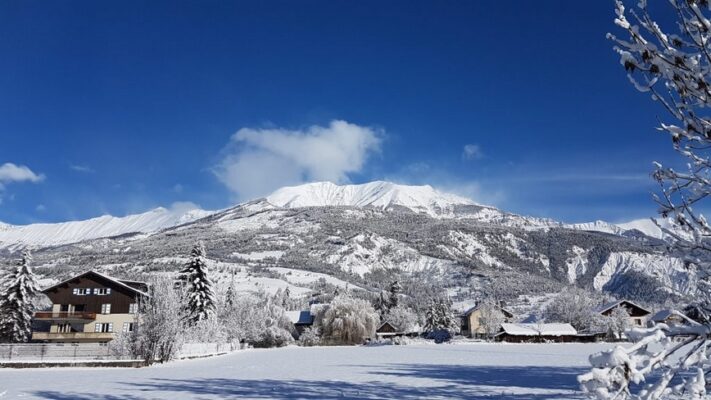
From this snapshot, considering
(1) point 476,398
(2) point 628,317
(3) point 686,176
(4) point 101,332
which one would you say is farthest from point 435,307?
(3) point 686,176

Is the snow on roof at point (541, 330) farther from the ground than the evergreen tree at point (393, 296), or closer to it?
closer to it

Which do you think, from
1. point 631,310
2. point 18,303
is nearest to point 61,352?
point 18,303

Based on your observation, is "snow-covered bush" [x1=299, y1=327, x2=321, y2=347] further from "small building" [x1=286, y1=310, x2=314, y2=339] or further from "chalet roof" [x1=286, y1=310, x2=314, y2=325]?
"chalet roof" [x1=286, y1=310, x2=314, y2=325]

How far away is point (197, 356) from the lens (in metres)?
44.7

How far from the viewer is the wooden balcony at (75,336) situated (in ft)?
184

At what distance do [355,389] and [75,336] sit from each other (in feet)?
164

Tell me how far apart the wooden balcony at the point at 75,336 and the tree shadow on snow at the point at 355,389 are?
1589 inches

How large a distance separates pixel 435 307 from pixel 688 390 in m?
105

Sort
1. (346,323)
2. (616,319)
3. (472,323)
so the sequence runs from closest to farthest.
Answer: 1. (346,323)
2. (616,319)
3. (472,323)

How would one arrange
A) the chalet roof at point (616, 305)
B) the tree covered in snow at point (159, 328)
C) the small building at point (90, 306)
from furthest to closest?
the chalet roof at point (616, 305) < the small building at point (90, 306) < the tree covered in snow at point (159, 328)

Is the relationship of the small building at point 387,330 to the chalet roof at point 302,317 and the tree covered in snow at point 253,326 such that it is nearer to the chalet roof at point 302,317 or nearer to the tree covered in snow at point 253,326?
the chalet roof at point 302,317

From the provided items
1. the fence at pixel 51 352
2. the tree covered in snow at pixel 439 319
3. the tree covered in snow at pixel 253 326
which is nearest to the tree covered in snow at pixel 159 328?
the fence at pixel 51 352

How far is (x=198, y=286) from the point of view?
59.3 meters

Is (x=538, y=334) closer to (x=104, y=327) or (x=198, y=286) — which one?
(x=198, y=286)
